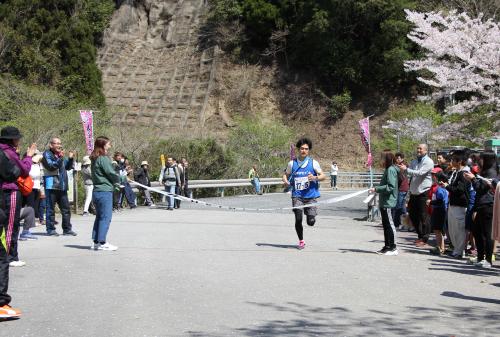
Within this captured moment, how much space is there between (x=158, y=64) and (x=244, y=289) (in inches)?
2114

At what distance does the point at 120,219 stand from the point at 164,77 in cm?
4053

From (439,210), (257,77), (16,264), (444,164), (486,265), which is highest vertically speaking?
(257,77)

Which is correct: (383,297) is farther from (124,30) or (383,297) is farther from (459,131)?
(124,30)

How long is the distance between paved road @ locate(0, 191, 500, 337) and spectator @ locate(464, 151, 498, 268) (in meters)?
0.44

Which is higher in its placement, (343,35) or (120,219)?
(343,35)

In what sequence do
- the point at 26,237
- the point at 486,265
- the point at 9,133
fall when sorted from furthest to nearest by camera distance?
the point at 26,237
the point at 486,265
the point at 9,133

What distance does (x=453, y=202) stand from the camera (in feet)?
39.5

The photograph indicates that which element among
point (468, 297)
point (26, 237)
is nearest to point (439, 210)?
point (468, 297)

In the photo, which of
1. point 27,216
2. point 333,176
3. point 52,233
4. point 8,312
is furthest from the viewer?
point 333,176

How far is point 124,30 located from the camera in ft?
212

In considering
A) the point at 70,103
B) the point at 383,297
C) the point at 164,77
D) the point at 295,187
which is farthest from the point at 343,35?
the point at 383,297

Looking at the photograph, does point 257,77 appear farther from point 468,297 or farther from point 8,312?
point 8,312

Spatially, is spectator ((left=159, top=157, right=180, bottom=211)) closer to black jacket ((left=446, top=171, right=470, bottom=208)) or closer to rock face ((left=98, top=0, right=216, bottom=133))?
black jacket ((left=446, top=171, right=470, bottom=208))

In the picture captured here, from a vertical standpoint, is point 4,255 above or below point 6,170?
below
